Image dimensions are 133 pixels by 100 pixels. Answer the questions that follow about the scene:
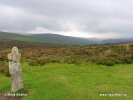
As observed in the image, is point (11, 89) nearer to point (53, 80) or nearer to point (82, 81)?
point (53, 80)

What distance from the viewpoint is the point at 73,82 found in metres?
26.6

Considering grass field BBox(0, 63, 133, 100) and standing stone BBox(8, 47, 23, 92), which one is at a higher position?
standing stone BBox(8, 47, 23, 92)

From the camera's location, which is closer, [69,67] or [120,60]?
[69,67]

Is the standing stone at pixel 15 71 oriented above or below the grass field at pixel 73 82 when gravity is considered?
above

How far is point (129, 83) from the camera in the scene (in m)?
26.0

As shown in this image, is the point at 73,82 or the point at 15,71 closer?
A: the point at 15,71

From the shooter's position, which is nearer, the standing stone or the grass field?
the grass field

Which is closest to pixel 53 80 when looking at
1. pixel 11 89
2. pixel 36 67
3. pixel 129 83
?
pixel 11 89

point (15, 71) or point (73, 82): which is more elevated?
point (15, 71)

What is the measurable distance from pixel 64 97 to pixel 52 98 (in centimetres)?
89

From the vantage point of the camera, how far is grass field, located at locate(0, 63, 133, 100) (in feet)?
72.0

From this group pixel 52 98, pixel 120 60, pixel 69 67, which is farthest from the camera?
pixel 120 60

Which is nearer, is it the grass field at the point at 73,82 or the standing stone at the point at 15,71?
the grass field at the point at 73,82

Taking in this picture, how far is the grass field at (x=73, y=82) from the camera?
21.9 meters
